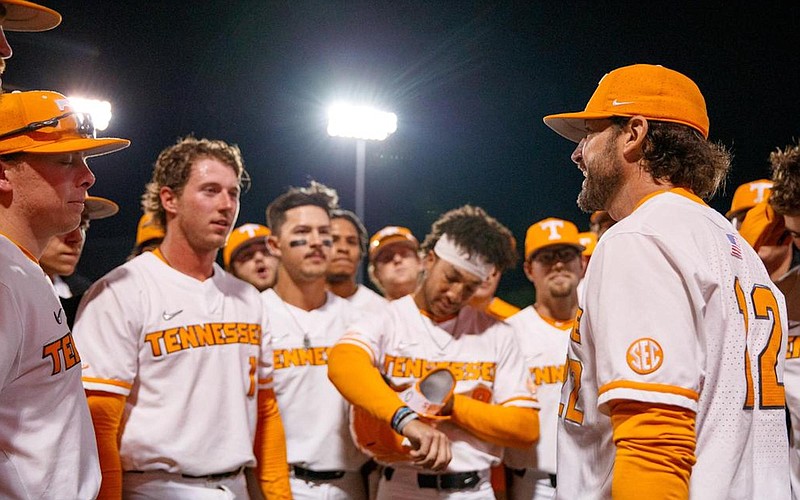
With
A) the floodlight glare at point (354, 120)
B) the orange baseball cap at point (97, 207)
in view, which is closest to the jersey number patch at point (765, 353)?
the orange baseball cap at point (97, 207)

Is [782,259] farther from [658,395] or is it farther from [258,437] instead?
[258,437]

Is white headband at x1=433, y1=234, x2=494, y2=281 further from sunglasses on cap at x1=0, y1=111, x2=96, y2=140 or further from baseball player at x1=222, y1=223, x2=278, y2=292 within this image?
baseball player at x1=222, y1=223, x2=278, y2=292

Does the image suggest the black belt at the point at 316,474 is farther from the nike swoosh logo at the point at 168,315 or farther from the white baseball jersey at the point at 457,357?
the nike swoosh logo at the point at 168,315

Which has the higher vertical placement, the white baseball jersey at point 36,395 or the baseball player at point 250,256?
the baseball player at point 250,256

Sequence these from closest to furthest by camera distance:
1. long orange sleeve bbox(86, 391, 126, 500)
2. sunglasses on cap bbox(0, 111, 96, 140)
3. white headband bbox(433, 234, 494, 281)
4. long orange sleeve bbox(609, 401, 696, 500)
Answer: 1. long orange sleeve bbox(609, 401, 696, 500)
2. sunglasses on cap bbox(0, 111, 96, 140)
3. long orange sleeve bbox(86, 391, 126, 500)
4. white headband bbox(433, 234, 494, 281)

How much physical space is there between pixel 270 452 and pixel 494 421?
1017 millimetres

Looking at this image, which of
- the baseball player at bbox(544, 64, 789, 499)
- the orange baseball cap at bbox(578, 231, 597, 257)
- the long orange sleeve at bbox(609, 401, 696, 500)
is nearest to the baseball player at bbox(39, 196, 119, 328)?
the baseball player at bbox(544, 64, 789, 499)

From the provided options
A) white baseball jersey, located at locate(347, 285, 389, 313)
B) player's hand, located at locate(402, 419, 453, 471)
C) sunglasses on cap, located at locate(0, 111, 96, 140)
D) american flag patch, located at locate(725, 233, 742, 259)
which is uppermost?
sunglasses on cap, located at locate(0, 111, 96, 140)

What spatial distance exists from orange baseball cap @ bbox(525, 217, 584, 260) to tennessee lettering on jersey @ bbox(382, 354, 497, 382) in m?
1.29

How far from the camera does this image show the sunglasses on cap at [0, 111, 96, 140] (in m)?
1.93

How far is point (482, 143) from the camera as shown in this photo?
15.9 metres

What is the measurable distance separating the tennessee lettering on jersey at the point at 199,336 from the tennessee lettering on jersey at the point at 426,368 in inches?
24.6

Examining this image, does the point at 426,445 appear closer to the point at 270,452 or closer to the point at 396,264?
the point at 270,452

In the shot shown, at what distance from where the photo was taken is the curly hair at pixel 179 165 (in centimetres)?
317
